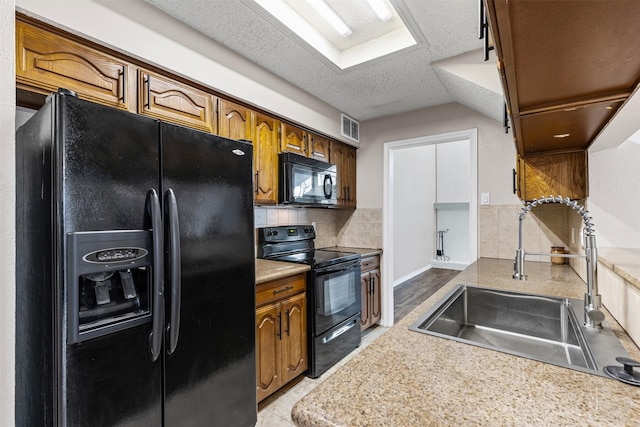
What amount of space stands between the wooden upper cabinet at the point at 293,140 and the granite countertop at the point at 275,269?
95 centimetres

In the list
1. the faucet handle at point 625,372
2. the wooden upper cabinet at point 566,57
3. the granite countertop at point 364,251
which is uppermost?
the wooden upper cabinet at point 566,57

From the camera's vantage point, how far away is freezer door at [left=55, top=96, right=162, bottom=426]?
0.99m

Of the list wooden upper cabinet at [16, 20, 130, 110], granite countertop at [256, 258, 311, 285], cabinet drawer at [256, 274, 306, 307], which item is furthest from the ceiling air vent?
wooden upper cabinet at [16, 20, 130, 110]

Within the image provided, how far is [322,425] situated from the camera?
0.54m

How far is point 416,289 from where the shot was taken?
5016mm

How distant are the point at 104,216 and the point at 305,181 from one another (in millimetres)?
1749

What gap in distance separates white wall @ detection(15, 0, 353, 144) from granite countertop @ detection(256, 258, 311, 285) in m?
1.22

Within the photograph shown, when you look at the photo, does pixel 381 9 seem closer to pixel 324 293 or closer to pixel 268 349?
pixel 324 293

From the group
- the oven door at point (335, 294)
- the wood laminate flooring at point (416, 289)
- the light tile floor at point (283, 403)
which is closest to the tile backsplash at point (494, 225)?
the oven door at point (335, 294)

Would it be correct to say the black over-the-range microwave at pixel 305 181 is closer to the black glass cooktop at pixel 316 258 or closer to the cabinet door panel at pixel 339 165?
the cabinet door panel at pixel 339 165

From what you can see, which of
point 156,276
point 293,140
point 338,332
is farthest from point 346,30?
point 338,332

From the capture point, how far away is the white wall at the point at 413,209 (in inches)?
206

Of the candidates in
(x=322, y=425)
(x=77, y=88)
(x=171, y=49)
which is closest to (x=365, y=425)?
(x=322, y=425)

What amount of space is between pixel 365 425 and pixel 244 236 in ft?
4.00
